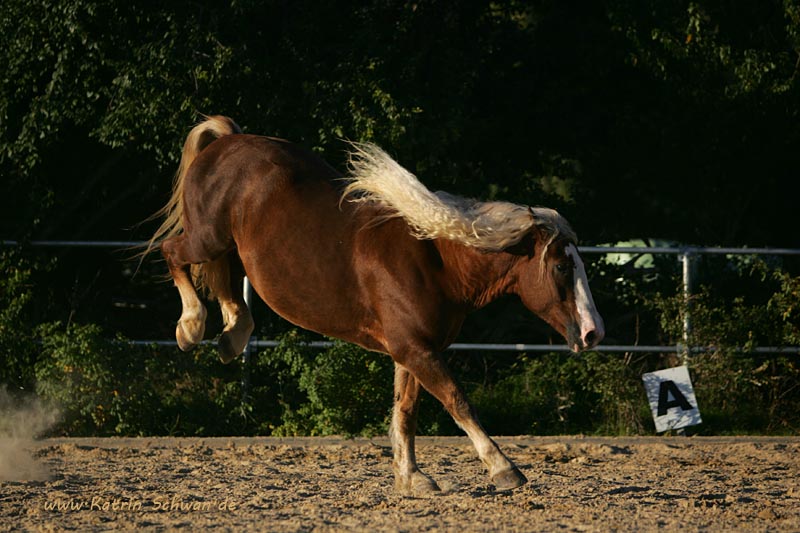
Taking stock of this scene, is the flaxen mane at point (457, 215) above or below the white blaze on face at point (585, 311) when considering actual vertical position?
above

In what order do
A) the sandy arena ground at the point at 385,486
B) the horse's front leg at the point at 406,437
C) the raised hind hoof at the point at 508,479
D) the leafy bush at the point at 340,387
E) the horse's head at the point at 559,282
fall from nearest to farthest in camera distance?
the sandy arena ground at the point at 385,486 → the raised hind hoof at the point at 508,479 → the horse's head at the point at 559,282 → the horse's front leg at the point at 406,437 → the leafy bush at the point at 340,387

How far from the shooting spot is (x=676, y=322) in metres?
9.10

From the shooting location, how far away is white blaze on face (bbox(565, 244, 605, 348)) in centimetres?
552

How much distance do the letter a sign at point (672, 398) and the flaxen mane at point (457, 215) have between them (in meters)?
3.39

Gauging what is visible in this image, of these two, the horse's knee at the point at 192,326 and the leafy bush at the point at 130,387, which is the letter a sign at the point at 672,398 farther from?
the horse's knee at the point at 192,326

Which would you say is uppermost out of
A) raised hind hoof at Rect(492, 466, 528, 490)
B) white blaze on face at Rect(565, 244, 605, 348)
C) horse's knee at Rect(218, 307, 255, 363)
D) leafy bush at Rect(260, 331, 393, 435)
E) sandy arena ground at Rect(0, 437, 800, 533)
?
white blaze on face at Rect(565, 244, 605, 348)

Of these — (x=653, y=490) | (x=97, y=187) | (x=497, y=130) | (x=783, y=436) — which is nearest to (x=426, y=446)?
(x=653, y=490)

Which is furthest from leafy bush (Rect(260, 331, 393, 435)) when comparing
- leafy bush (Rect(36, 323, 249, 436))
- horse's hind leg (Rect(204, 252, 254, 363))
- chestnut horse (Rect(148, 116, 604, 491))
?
chestnut horse (Rect(148, 116, 604, 491))

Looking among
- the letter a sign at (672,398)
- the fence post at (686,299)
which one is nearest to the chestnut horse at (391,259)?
the letter a sign at (672,398)

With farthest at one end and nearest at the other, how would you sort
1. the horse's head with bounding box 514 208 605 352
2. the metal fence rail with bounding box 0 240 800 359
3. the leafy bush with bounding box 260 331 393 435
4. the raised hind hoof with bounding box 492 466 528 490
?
1. the metal fence rail with bounding box 0 240 800 359
2. the leafy bush with bounding box 260 331 393 435
3. the horse's head with bounding box 514 208 605 352
4. the raised hind hoof with bounding box 492 466 528 490

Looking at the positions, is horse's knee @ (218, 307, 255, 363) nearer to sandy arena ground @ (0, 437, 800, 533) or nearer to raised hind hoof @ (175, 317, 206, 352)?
raised hind hoof @ (175, 317, 206, 352)

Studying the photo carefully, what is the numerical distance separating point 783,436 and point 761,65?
3274mm

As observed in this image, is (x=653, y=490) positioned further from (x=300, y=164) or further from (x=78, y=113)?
(x=78, y=113)

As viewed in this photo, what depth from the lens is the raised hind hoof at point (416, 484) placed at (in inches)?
233
